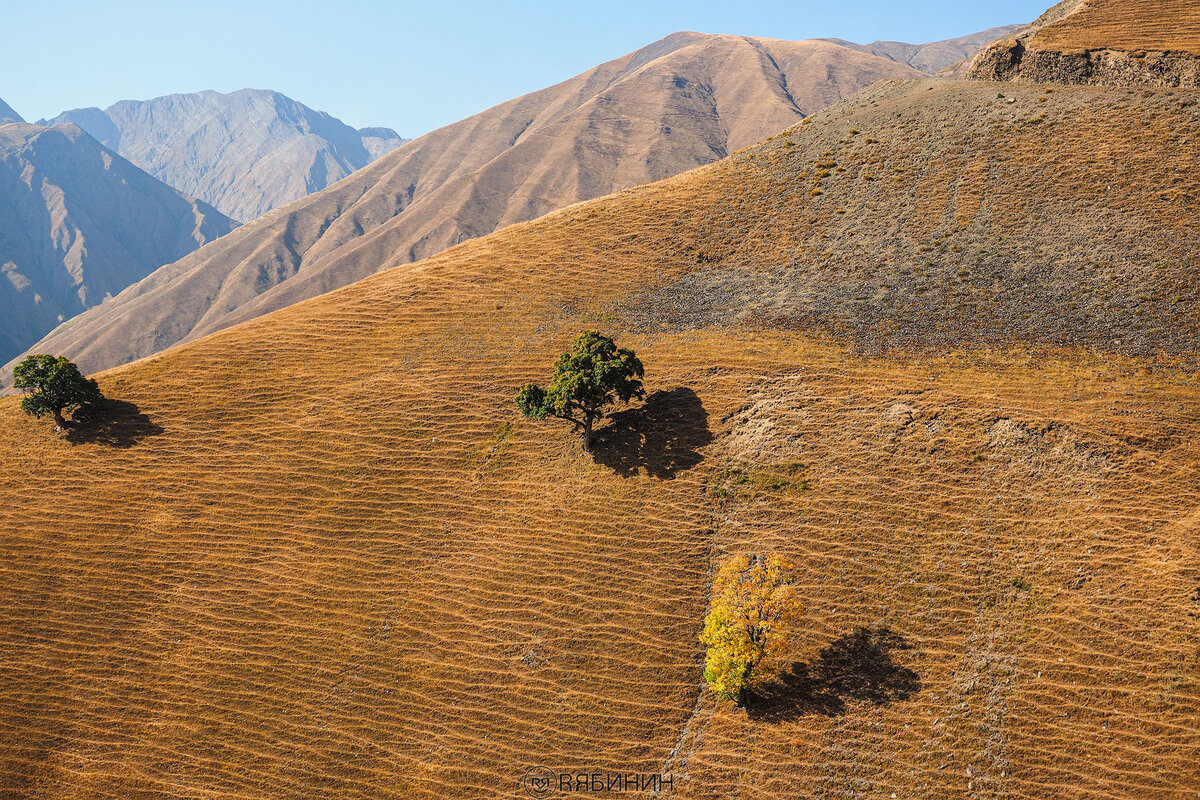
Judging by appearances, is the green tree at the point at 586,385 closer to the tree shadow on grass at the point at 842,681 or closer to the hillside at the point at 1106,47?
the tree shadow on grass at the point at 842,681

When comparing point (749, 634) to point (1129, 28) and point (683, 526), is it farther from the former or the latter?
point (1129, 28)

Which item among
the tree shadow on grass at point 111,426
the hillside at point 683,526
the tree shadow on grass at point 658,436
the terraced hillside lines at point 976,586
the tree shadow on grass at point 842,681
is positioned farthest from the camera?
the tree shadow on grass at point 111,426

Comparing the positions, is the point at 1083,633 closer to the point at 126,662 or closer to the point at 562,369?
the point at 562,369

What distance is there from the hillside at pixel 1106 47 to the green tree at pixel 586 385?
2530 inches

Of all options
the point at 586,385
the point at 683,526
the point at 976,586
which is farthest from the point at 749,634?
the point at 586,385

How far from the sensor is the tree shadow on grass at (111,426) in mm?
50753

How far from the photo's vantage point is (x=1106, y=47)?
6988 cm

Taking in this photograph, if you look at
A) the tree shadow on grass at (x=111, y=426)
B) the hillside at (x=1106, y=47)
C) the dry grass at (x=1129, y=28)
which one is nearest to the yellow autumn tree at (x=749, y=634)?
the tree shadow on grass at (x=111, y=426)

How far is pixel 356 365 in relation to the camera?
186 ft

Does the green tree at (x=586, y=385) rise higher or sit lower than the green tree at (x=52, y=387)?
lower

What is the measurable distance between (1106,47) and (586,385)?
235 feet

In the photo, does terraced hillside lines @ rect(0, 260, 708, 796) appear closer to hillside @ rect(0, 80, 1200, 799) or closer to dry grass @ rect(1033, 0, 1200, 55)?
hillside @ rect(0, 80, 1200, 799)

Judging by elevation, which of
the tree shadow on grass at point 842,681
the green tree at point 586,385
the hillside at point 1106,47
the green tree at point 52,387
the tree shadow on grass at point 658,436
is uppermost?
the hillside at point 1106,47

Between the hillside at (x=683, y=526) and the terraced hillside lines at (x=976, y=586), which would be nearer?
the terraced hillside lines at (x=976, y=586)
